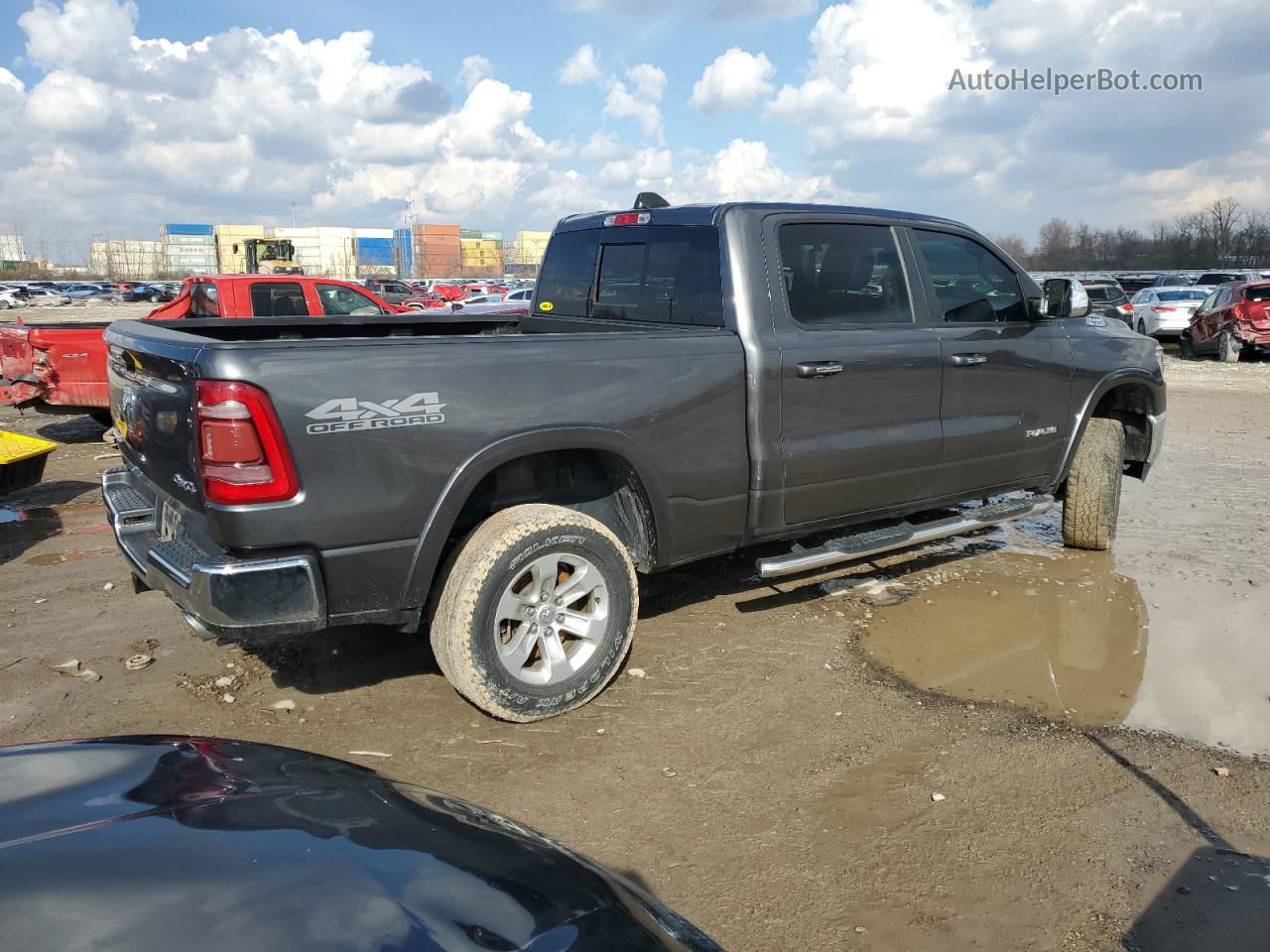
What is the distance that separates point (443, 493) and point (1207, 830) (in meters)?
2.71

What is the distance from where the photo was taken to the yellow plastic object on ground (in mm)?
6445

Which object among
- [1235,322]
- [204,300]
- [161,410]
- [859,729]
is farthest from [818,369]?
[1235,322]

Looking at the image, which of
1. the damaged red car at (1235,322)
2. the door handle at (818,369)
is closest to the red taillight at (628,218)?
the door handle at (818,369)

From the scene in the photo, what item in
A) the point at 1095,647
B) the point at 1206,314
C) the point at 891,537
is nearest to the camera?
the point at 1095,647

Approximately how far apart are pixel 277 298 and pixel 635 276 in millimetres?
7548

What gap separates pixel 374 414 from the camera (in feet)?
10.4

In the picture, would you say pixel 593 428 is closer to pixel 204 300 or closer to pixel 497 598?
pixel 497 598

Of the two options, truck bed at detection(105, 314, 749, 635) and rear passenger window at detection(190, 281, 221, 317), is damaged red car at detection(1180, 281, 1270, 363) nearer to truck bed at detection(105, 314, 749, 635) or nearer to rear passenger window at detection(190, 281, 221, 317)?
rear passenger window at detection(190, 281, 221, 317)

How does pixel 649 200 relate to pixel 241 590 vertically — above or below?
above

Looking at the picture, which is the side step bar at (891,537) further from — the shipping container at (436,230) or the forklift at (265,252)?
the shipping container at (436,230)

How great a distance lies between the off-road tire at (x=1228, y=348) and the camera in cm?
1756

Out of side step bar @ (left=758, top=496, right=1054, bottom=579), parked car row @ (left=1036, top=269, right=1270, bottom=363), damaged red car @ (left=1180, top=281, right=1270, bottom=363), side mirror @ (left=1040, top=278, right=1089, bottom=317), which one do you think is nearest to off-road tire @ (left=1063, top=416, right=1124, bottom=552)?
side step bar @ (left=758, top=496, right=1054, bottom=579)

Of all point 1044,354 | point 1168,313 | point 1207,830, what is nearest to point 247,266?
point 1168,313

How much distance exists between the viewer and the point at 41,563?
5816 millimetres
